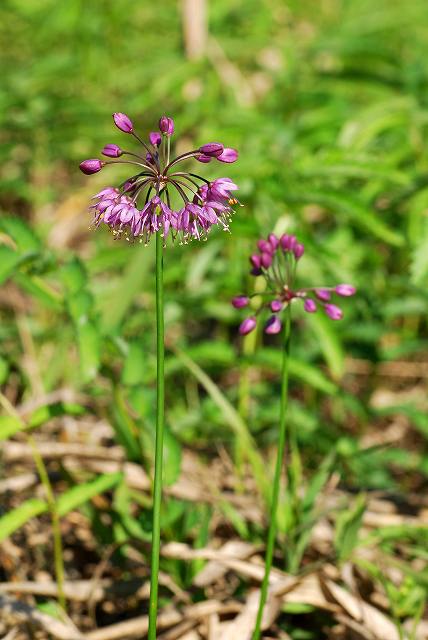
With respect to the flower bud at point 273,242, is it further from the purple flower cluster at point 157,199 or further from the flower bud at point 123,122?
the flower bud at point 123,122

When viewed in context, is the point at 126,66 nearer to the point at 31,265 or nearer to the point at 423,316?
the point at 423,316

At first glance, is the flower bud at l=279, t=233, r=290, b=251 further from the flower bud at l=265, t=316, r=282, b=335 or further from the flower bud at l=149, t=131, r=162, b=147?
the flower bud at l=149, t=131, r=162, b=147

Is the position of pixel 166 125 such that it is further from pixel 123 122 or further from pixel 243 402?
pixel 243 402

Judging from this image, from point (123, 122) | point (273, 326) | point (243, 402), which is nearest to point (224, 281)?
point (243, 402)

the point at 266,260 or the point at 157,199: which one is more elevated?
the point at 157,199

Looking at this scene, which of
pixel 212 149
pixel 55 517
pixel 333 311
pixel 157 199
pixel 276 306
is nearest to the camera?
pixel 157 199

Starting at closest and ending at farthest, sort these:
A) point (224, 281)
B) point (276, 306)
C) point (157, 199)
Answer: point (157, 199)
point (276, 306)
point (224, 281)

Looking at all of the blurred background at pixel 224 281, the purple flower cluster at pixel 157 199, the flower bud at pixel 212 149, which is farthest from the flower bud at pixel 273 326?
the blurred background at pixel 224 281

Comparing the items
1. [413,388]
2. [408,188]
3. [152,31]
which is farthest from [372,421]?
[152,31]
